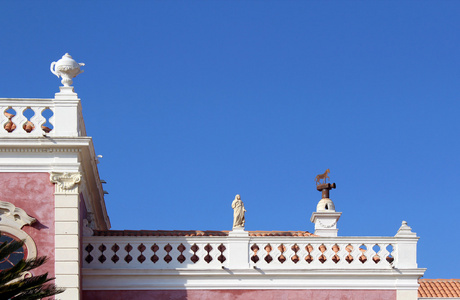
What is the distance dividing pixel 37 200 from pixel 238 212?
14.8 feet

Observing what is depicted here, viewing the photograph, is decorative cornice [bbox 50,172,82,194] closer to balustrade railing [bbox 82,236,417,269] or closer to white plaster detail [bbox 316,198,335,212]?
balustrade railing [bbox 82,236,417,269]

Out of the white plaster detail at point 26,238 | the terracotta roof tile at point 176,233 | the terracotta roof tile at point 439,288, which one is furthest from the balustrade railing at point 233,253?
the terracotta roof tile at point 439,288

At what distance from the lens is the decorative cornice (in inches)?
871

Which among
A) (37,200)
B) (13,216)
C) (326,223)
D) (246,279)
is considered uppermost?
(326,223)

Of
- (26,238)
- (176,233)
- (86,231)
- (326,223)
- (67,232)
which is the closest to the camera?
(26,238)

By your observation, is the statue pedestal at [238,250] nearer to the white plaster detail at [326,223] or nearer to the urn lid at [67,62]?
the white plaster detail at [326,223]

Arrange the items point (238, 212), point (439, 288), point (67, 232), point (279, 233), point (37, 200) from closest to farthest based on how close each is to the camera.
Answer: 1. point (67, 232)
2. point (37, 200)
3. point (238, 212)
4. point (279, 233)
5. point (439, 288)

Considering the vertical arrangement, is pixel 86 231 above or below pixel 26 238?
above

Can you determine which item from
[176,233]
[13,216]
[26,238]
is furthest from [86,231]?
[176,233]

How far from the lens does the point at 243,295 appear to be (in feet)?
76.1

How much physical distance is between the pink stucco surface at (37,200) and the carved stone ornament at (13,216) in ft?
0.44

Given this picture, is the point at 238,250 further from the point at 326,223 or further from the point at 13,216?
the point at 13,216

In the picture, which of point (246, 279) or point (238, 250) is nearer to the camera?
point (246, 279)

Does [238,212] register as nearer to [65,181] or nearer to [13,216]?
[65,181]
